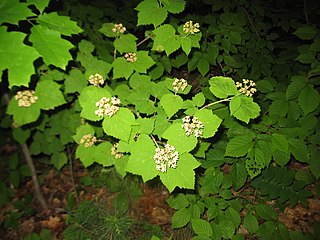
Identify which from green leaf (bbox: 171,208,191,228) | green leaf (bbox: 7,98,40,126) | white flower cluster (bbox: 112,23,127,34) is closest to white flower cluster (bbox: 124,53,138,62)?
white flower cluster (bbox: 112,23,127,34)

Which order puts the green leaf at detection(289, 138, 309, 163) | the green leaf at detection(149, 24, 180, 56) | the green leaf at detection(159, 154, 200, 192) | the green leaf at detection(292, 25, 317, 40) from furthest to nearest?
the green leaf at detection(292, 25, 317, 40) → the green leaf at detection(289, 138, 309, 163) → the green leaf at detection(149, 24, 180, 56) → the green leaf at detection(159, 154, 200, 192)

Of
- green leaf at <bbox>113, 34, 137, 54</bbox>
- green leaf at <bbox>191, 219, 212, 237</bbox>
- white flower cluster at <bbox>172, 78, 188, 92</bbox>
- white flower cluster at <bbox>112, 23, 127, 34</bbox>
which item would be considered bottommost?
green leaf at <bbox>191, 219, 212, 237</bbox>

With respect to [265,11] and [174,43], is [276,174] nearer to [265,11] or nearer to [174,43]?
[174,43]

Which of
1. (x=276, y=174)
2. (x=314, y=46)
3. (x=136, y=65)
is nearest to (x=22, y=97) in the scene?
(x=136, y=65)

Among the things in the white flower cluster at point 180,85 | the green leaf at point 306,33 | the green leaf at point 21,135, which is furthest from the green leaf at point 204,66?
the green leaf at point 21,135

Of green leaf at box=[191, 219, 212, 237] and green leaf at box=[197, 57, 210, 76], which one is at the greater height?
green leaf at box=[197, 57, 210, 76]

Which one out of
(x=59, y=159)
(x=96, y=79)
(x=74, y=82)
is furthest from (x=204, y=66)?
(x=59, y=159)

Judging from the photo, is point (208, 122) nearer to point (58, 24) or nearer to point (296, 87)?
point (296, 87)

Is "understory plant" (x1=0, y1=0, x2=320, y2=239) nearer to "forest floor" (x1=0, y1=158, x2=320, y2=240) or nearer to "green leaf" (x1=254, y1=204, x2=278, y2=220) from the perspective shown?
"green leaf" (x1=254, y1=204, x2=278, y2=220)
